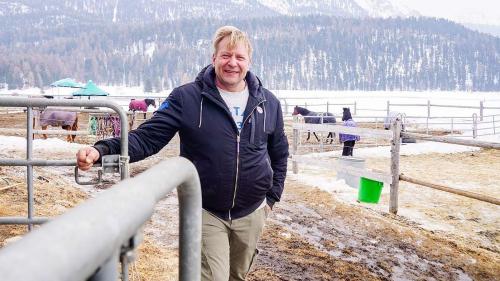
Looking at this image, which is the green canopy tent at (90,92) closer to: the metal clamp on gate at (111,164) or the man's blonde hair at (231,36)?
the metal clamp on gate at (111,164)

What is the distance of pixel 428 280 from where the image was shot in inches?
166

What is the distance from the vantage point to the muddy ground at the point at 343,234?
4.33 metres

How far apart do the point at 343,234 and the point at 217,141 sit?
3.55 metres

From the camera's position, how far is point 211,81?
7.91ft

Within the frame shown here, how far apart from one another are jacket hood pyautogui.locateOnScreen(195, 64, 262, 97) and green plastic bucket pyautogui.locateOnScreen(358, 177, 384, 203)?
4.82 metres

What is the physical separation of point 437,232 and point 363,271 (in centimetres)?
183

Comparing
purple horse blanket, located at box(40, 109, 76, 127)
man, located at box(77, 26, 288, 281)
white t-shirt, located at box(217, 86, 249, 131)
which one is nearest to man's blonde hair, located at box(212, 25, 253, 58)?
man, located at box(77, 26, 288, 281)

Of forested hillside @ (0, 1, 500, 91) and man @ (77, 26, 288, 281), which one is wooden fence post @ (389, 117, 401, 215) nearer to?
man @ (77, 26, 288, 281)

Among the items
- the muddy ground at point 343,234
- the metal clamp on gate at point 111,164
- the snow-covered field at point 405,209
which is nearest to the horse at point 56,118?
the snow-covered field at point 405,209

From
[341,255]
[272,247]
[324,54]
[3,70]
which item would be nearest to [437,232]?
[341,255]

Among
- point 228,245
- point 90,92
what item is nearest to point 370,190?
point 228,245

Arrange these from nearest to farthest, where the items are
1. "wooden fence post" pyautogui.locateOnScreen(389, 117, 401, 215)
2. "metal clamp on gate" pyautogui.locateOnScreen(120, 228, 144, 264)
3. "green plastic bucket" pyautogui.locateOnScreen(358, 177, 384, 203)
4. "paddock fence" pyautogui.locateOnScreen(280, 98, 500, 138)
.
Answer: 1. "metal clamp on gate" pyautogui.locateOnScreen(120, 228, 144, 264)
2. "wooden fence post" pyautogui.locateOnScreen(389, 117, 401, 215)
3. "green plastic bucket" pyautogui.locateOnScreen(358, 177, 384, 203)
4. "paddock fence" pyautogui.locateOnScreen(280, 98, 500, 138)

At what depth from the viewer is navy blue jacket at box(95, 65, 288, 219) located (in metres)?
2.33

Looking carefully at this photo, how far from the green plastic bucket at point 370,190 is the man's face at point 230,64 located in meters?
4.96
